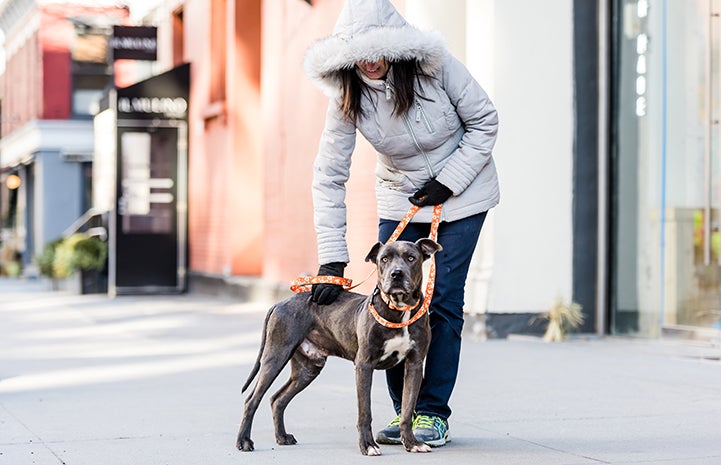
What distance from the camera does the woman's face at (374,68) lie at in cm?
548

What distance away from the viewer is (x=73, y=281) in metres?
20.9

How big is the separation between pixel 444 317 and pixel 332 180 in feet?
2.63

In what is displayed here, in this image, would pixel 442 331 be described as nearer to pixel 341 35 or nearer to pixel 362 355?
pixel 362 355

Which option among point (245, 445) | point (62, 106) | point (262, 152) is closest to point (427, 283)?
point (245, 445)

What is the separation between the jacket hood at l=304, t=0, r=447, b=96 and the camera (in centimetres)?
538

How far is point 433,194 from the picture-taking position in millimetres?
5629

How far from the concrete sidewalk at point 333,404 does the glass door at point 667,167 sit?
45 cm

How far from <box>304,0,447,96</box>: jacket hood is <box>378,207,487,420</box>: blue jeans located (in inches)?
28.6

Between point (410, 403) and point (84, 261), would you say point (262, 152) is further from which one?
point (410, 403)

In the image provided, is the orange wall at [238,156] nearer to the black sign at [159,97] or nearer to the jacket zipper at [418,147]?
the black sign at [159,97]

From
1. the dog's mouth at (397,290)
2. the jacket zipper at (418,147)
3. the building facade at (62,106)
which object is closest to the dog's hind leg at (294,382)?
the dog's mouth at (397,290)

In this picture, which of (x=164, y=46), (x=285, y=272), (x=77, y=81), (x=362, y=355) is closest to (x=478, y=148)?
(x=362, y=355)

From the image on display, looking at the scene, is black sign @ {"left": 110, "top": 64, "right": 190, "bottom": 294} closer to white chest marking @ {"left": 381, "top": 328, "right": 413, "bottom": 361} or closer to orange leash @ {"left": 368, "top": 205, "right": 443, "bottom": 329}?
orange leash @ {"left": 368, "top": 205, "right": 443, "bottom": 329}

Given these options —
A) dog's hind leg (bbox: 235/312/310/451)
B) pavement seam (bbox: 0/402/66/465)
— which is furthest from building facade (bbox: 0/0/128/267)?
dog's hind leg (bbox: 235/312/310/451)
